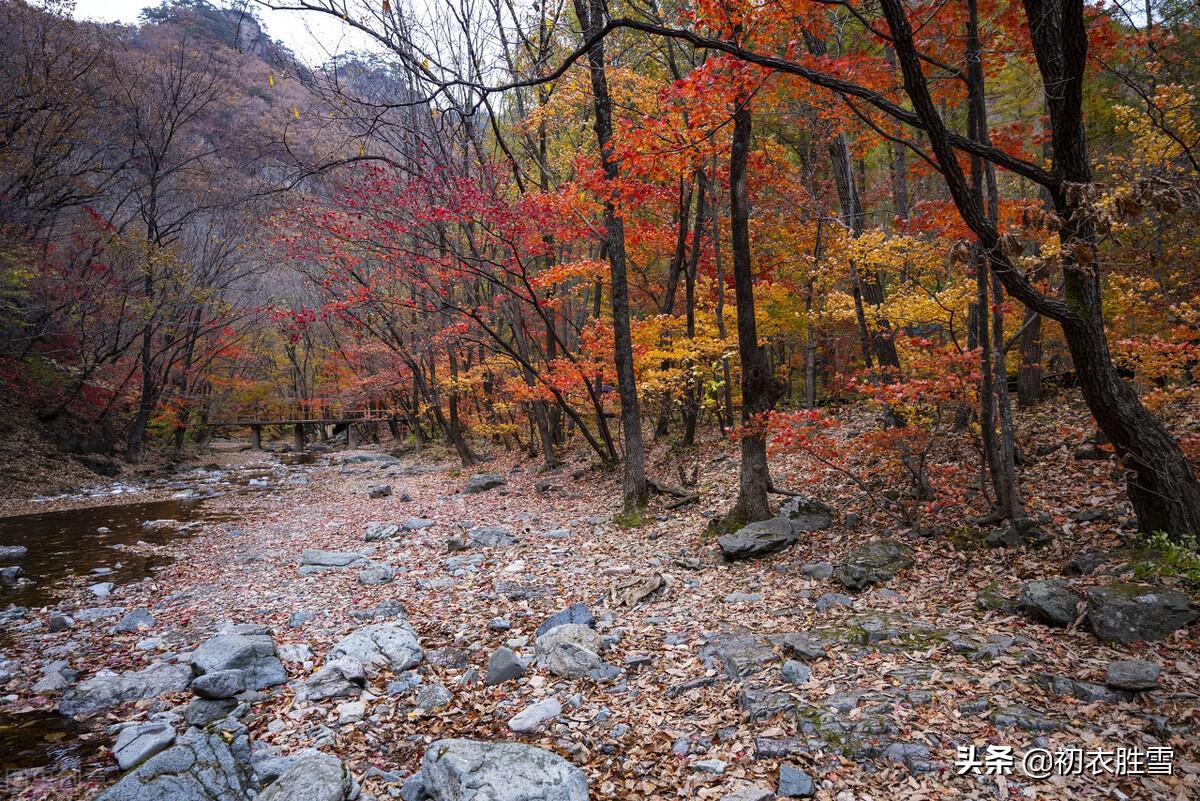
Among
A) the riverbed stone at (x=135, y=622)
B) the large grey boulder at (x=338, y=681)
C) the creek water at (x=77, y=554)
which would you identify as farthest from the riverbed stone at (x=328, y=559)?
the large grey boulder at (x=338, y=681)

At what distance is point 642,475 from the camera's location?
390 inches

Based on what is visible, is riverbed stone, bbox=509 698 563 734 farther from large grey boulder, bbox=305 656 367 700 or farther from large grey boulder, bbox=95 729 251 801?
large grey boulder, bbox=95 729 251 801

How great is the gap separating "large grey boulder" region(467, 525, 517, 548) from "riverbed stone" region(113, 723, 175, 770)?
5.01 metres

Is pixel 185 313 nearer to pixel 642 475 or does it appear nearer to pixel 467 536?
pixel 467 536

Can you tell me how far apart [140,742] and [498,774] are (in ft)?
10.4

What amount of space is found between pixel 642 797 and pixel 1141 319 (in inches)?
434

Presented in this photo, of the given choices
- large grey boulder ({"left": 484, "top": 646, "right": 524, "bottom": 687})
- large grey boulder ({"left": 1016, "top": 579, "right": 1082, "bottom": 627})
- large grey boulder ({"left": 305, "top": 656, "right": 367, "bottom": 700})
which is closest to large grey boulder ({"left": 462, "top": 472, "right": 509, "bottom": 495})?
large grey boulder ({"left": 305, "top": 656, "right": 367, "bottom": 700})

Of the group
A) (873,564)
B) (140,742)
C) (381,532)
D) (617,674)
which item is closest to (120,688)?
(140,742)

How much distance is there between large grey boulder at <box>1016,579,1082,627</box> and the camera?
434 cm

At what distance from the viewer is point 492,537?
950 centimetres

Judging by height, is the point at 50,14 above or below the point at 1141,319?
above

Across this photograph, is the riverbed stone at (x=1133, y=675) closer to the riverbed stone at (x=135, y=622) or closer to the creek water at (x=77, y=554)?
the creek water at (x=77, y=554)

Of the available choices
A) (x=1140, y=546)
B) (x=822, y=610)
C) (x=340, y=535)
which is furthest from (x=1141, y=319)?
(x=340, y=535)

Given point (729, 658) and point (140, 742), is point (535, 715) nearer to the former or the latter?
point (729, 658)
